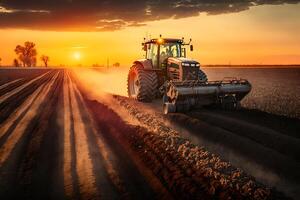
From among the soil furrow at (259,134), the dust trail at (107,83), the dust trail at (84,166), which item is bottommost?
the dust trail at (84,166)

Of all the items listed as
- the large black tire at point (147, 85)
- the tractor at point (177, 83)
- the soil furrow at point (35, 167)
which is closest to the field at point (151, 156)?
the soil furrow at point (35, 167)

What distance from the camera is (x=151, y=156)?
283 inches

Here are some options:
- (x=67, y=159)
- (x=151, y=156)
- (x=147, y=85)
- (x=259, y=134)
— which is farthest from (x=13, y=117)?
(x=259, y=134)

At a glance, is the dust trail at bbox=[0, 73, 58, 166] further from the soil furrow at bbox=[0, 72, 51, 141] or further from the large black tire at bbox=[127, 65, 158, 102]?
the large black tire at bbox=[127, 65, 158, 102]

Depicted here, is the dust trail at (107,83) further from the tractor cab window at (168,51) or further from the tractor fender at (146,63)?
the tractor cab window at (168,51)

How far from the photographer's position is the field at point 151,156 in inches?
220

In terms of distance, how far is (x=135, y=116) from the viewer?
11.8 metres

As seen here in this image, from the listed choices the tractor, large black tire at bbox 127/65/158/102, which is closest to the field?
the tractor

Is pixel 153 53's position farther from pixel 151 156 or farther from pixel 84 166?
pixel 84 166

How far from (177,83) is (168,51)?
3.30 metres

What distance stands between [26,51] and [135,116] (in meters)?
125

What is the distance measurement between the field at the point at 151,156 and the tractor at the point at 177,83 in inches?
25.0

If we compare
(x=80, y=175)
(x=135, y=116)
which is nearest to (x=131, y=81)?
(x=135, y=116)

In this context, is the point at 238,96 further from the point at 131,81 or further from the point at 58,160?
the point at 58,160
